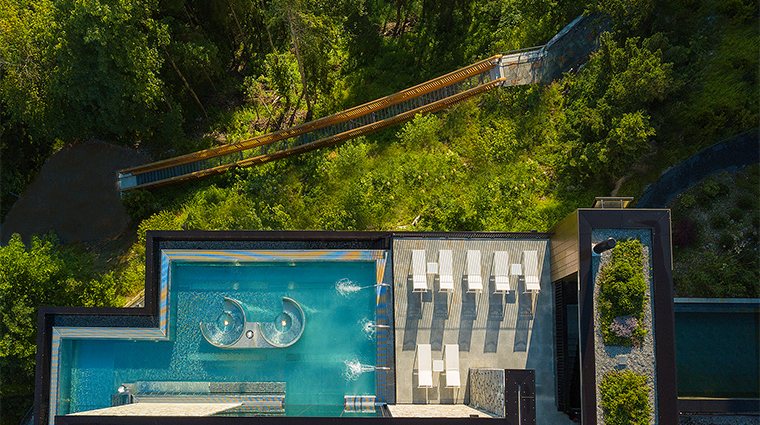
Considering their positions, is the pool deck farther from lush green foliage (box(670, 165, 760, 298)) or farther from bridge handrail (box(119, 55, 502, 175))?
bridge handrail (box(119, 55, 502, 175))

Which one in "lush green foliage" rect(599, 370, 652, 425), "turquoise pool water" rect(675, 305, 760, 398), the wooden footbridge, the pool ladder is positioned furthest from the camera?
the wooden footbridge

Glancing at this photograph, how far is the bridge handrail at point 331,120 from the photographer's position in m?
27.0

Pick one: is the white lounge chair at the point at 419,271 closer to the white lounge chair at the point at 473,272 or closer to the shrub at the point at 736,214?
the white lounge chair at the point at 473,272

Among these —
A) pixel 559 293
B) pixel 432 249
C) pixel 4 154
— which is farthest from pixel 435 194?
pixel 4 154

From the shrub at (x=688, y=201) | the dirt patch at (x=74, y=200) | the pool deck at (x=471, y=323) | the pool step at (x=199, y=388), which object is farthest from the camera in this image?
the dirt patch at (x=74, y=200)

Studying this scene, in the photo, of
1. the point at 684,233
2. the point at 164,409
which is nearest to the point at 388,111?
the point at 684,233

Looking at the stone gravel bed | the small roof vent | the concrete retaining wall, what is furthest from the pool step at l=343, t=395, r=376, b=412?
the small roof vent

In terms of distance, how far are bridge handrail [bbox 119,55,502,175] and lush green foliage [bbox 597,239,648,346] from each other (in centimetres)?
1550

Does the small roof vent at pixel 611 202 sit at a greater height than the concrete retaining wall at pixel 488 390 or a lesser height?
greater

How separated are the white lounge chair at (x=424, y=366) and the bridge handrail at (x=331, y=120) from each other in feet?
50.5

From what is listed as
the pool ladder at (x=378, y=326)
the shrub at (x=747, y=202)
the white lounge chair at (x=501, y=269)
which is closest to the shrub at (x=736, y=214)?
the shrub at (x=747, y=202)

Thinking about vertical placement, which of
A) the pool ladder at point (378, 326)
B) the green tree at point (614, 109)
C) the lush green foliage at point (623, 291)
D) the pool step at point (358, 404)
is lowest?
the pool step at point (358, 404)

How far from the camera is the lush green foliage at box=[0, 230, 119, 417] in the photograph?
19.6 m

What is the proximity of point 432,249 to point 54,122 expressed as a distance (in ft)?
70.7
